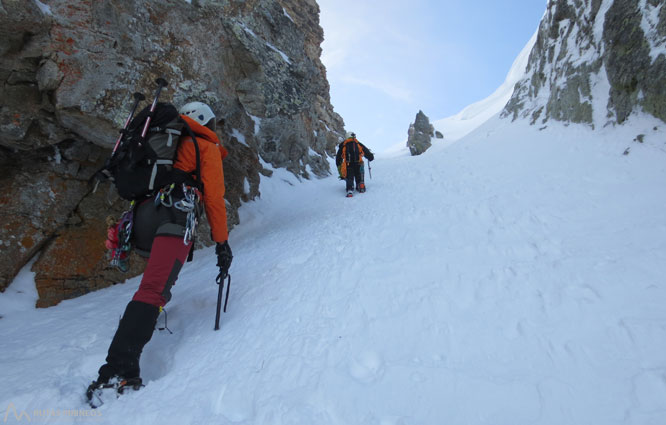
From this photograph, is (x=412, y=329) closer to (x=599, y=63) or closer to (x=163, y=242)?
(x=163, y=242)

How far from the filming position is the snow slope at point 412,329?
216 cm

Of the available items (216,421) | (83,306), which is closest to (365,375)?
(216,421)

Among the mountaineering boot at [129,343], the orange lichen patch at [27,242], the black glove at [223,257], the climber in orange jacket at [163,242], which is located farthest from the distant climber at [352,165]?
the mountaineering boot at [129,343]

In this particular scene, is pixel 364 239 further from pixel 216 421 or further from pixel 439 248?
pixel 216 421

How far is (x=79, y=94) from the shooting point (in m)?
4.82

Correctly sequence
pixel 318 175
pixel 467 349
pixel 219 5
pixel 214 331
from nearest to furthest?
1. pixel 467 349
2. pixel 214 331
3. pixel 219 5
4. pixel 318 175

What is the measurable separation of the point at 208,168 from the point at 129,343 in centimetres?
181

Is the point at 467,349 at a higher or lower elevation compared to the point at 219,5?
lower

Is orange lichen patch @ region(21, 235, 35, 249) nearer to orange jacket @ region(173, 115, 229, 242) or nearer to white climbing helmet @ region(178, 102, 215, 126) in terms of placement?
white climbing helmet @ region(178, 102, 215, 126)

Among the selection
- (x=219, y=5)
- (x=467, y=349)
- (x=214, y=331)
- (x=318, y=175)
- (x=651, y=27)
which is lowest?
(x=214, y=331)

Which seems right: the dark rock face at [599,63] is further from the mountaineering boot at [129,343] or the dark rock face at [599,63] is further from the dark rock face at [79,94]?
the mountaineering boot at [129,343]

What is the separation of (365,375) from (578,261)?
9.42 ft

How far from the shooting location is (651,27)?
7738mm

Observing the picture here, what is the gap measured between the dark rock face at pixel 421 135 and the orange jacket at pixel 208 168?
40.4m
